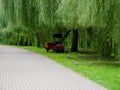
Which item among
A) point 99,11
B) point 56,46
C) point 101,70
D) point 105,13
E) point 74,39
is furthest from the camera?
point 56,46

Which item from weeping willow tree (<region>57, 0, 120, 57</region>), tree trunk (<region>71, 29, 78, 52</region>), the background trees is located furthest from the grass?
tree trunk (<region>71, 29, 78, 52</region>)

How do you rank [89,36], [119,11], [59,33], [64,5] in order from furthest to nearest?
[59,33] < [89,36] < [64,5] < [119,11]

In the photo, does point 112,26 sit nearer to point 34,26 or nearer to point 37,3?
point 37,3

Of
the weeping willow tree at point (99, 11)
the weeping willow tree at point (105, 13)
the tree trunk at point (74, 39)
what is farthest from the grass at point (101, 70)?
the tree trunk at point (74, 39)

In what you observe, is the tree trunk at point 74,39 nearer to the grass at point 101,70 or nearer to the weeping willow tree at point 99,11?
the grass at point 101,70

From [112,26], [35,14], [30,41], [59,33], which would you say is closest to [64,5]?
[112,26]

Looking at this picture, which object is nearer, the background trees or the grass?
the grass

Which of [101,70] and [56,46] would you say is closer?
[101,70]

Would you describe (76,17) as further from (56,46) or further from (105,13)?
(56,46)

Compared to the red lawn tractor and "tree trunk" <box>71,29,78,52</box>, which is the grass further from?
the red lawn tractor

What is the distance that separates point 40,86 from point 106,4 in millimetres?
5128

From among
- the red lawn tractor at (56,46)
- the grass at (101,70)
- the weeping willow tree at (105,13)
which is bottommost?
the grass at (101,70)

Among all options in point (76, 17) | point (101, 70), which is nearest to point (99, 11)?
point (101, 70)

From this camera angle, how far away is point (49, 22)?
2472 centimetres
